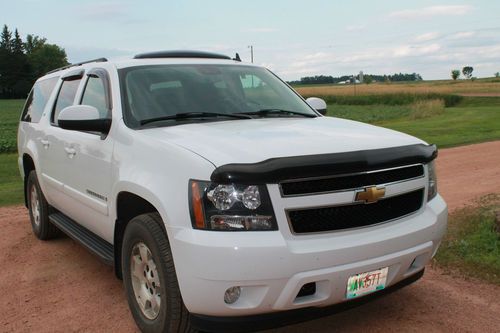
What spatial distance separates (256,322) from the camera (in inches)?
110

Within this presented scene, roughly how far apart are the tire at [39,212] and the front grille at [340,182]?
376cm

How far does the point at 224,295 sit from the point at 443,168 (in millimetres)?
8038

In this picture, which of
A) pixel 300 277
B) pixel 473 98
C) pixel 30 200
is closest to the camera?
pixel 300 277

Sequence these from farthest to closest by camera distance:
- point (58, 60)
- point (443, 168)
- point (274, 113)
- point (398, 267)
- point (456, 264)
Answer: point (58, 60)
point (443, 168)
point (456, 264)
point (274, 113)
point (398, 267)

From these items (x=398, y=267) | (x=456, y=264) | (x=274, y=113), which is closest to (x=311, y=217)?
Answer: (x=398, y=267)

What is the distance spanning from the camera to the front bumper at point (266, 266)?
2668mm

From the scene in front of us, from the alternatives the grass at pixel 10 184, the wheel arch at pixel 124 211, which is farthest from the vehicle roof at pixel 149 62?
the grass at pixel 10 184

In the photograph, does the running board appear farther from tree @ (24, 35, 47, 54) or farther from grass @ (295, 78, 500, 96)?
tree @ (24, 35, 47, 54)

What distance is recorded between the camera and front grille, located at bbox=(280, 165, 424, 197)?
9.20 feet

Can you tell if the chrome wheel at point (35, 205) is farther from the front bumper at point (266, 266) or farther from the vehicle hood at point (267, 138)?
the front bumper at point (266, 266)

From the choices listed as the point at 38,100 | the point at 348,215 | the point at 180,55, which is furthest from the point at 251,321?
the point at 38,100

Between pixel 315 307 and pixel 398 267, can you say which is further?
pixel 398 267

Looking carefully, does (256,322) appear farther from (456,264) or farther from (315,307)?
(456,264)

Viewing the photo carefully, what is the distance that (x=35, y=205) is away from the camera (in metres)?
6.13
